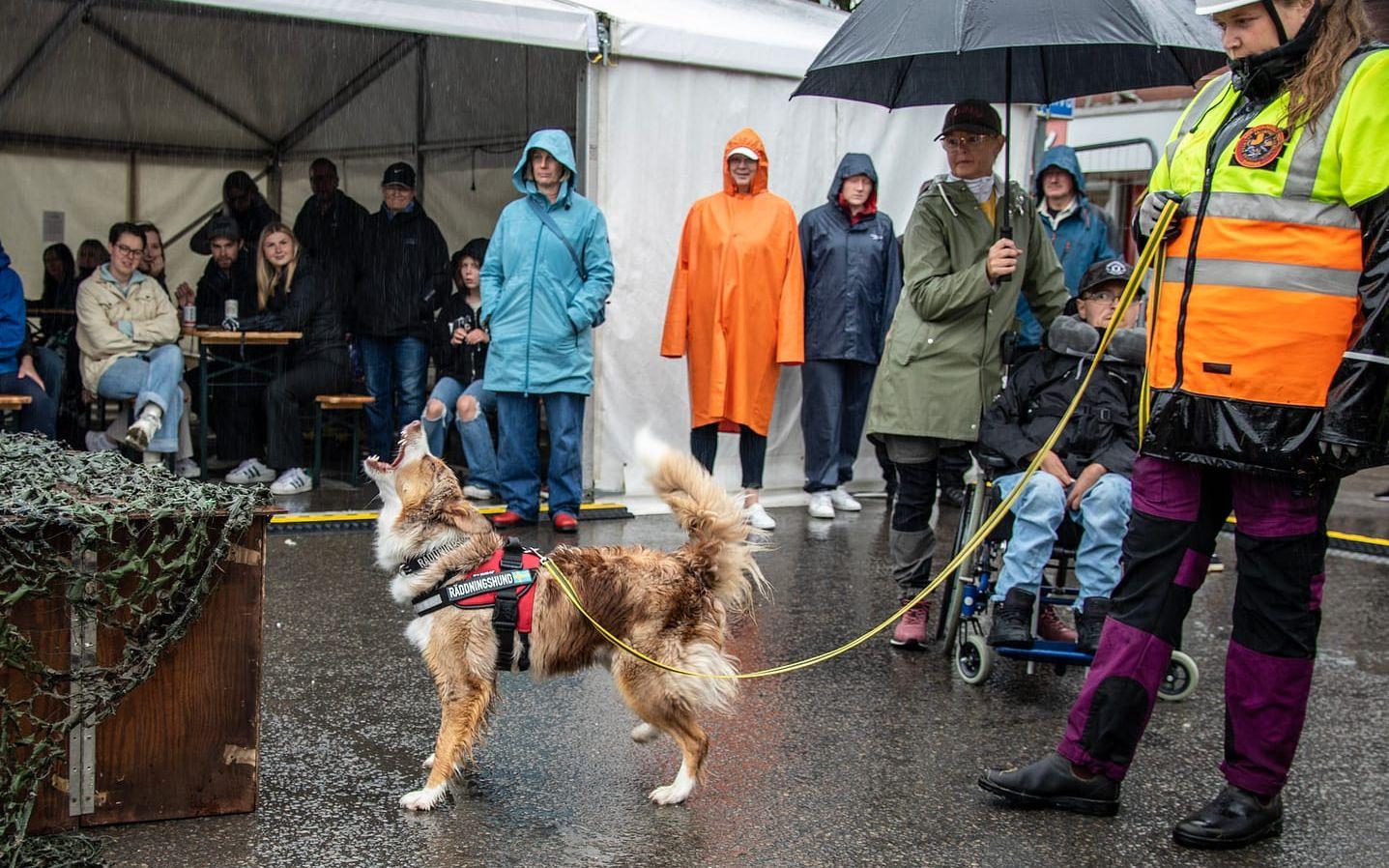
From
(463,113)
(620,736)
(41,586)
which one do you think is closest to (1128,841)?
(620,736)

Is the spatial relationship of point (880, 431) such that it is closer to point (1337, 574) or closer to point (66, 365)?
point (1337, 574)

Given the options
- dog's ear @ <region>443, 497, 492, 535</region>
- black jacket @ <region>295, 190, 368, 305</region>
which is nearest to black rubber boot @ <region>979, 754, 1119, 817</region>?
dog's ear @ <region>443, 497, 492, 535</region>

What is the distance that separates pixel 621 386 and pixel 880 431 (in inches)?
150

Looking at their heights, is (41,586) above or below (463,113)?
below

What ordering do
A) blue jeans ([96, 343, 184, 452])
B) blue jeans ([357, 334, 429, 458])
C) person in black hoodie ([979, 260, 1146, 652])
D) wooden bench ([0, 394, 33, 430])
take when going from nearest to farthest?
person in black hoodie ([979, 260, 1146, 652])
wooden bench ([0, 394, 33, 430])
blue jeans ([96, 343, 184, 452])
blue jeans ([357, 334, 429, 458])

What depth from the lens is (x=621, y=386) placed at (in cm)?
944

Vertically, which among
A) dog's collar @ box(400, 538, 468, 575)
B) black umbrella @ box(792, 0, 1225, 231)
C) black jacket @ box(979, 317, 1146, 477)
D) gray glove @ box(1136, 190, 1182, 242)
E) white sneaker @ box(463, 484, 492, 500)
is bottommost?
white sneaker @ box(463, 484, 492, 500)

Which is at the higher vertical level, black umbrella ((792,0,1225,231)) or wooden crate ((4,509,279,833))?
black umbrella ((792,0,1225,231))

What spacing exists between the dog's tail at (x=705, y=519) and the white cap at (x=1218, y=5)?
212 centimetres

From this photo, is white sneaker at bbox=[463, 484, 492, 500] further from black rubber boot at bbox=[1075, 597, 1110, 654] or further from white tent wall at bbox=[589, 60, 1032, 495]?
black rubber boot at bbox=[1075, 597, 1110, 654]

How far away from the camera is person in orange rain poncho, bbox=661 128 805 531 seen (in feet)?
29.3

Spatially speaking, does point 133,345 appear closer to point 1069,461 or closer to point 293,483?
point 293,483

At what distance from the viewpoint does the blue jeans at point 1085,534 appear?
5473 millimetres

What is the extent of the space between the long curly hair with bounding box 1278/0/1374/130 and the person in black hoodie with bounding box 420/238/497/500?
6.10 metres
